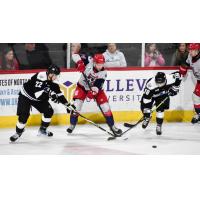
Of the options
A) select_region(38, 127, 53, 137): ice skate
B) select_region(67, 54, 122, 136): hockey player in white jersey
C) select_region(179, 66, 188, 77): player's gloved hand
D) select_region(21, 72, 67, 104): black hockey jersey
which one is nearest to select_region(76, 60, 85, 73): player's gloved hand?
select_region(67, 54, 122, 136): hockey player in white jersey

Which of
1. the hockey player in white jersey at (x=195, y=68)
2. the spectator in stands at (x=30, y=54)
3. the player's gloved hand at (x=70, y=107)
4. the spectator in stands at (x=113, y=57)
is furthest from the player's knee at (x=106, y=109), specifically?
the hockey player in white jersey at (x=195, y=68)

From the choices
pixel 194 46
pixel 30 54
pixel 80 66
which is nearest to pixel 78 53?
pixel 80 66

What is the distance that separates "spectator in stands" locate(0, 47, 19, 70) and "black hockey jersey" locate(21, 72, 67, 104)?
197 millimetres

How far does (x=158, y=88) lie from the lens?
3.88 meters

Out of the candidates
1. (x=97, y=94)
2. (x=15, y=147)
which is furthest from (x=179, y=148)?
(x=15, y=147)

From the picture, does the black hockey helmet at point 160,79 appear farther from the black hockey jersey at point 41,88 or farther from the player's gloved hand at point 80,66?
the black hockey jersey at point 41,88

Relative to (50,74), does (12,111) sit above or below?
below

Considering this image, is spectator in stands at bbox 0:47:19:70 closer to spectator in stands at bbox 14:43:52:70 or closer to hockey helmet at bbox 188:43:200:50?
spectator in stands at bbox 14:43:52:70

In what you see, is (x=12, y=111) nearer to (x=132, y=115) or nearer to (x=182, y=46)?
(x=132, y=115)

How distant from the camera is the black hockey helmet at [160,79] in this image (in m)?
3.80

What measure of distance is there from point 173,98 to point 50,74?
1.08 m

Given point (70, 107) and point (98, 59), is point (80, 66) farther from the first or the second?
point (70, 107)

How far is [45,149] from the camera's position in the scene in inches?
149
